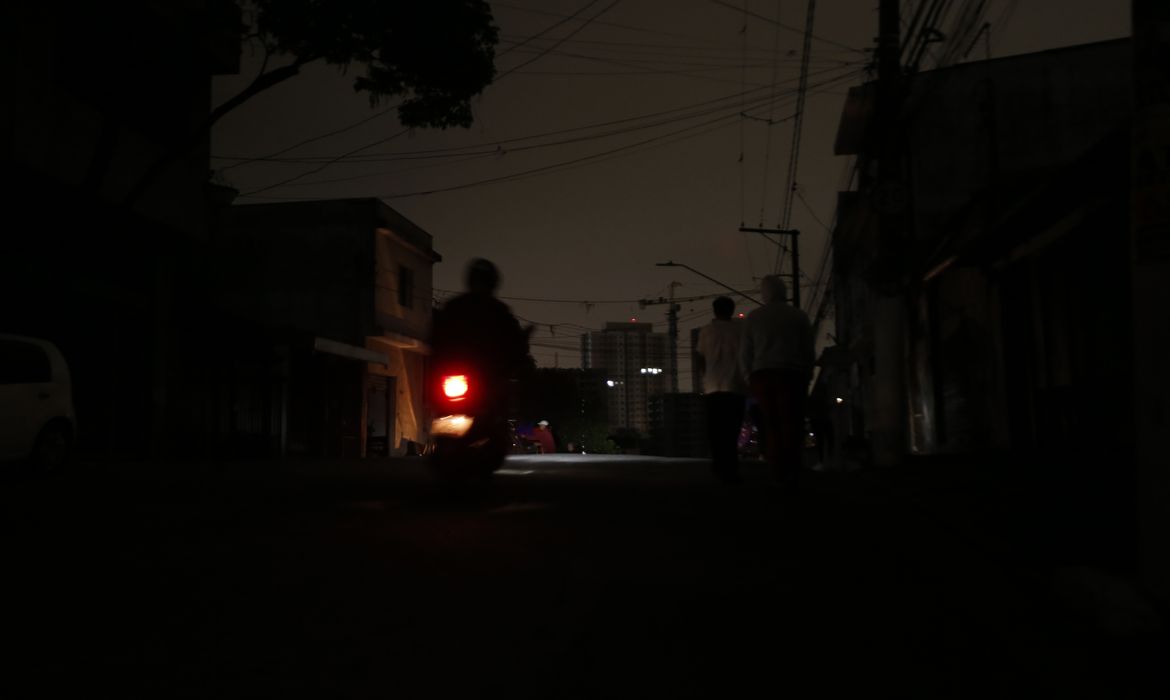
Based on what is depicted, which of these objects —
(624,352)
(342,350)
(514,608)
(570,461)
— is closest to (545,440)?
(342,350)

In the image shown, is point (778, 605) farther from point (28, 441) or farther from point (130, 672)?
point (28, 441)

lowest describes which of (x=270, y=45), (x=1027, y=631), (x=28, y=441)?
(x=1027, y=631)

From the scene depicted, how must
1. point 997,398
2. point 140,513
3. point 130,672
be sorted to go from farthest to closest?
point 997,398
point 140,513
point 130,672

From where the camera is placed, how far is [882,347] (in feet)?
50.5

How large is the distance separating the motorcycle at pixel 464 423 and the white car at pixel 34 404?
5825mm

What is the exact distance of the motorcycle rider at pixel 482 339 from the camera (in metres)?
7.62

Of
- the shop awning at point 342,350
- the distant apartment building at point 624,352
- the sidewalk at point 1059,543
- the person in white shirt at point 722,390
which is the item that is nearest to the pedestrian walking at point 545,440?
the shop awning at point 342,350

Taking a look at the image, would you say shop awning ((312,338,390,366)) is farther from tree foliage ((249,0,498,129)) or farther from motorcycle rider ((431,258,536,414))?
motorcycle rider ((431,258,536,414))

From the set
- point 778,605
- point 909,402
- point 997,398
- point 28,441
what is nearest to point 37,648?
point 778,605

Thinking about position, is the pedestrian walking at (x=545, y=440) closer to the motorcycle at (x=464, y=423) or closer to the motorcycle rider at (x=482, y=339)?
the motorcycle rider at (x=482, y=339)

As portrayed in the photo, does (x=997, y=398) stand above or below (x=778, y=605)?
above

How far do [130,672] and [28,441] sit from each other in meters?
9.52

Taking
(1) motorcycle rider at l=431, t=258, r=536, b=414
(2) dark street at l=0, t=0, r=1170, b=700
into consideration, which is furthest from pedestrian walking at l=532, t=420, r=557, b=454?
(1) motorcycle rider at l=431, t=258, r=536, b=414

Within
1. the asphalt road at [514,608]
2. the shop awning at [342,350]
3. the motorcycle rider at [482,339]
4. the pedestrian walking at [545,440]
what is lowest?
the asphalt road at [514,608]
